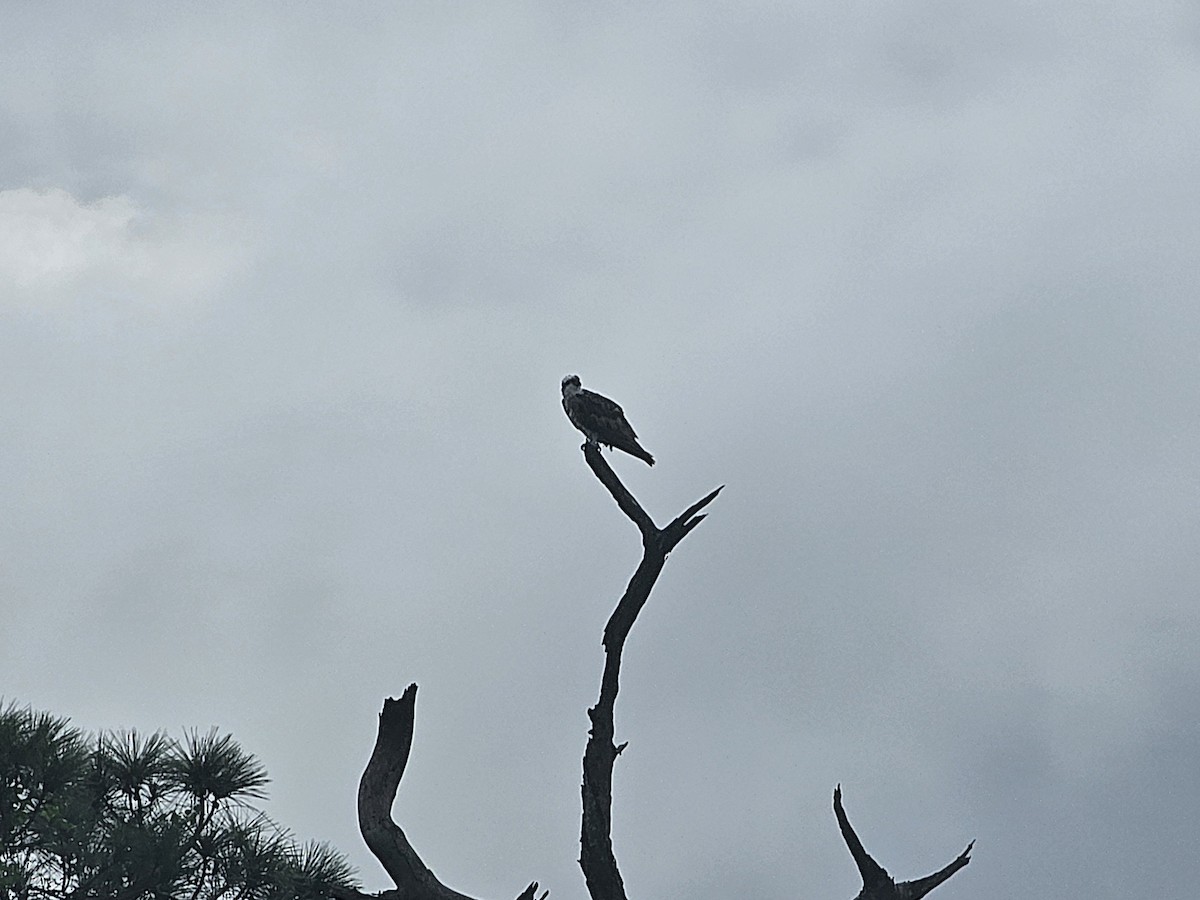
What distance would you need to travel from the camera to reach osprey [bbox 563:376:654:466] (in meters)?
Result: 14.8

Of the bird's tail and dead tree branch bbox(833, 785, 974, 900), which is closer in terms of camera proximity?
dead tree branch bbox(833, 785, 974, 900)

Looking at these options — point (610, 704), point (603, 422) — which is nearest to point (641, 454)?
point (603, 422)

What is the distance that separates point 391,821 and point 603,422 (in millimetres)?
A: 4551

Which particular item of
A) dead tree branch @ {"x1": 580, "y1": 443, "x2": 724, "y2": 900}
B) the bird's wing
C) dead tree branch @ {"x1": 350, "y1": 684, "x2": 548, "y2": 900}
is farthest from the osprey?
dead tree branch @ {"x1": 350, "y1": 684, "x2": 548, "y2": 900}

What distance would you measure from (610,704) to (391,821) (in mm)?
1949

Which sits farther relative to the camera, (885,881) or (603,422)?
(603,422)

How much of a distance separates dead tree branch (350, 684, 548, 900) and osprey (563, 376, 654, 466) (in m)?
3.92

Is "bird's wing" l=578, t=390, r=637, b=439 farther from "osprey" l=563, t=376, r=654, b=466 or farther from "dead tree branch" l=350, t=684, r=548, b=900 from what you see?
"dead tree branch" l=350, t=684, r=548, b=900

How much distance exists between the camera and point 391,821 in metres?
12.0

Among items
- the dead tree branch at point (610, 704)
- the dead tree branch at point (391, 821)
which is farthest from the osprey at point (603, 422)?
the dead tree branch at point (391, 821)

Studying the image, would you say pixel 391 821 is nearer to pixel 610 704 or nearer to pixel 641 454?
pixel 610 704

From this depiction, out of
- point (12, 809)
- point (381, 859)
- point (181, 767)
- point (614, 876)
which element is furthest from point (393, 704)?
point (12, 809)

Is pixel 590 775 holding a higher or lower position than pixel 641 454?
lower

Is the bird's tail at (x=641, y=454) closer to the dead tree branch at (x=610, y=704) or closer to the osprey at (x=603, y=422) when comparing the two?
the osprey at (x=603, y=422)
